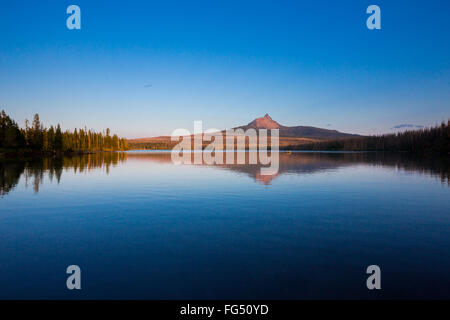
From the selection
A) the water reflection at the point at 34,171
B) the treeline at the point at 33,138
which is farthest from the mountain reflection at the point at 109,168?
the treeline at the point at 33,138

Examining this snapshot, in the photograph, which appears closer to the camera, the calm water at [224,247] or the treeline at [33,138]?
the calm water at [224,247]

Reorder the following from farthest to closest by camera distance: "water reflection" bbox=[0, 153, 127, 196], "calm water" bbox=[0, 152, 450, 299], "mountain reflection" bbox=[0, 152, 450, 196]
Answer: "mountain reflection" bbox=[0, 152, 450, 196], "water reflection" bbox=[0, 153, 127, 196], "calm water" bbox=[0, 152, 450, 299]

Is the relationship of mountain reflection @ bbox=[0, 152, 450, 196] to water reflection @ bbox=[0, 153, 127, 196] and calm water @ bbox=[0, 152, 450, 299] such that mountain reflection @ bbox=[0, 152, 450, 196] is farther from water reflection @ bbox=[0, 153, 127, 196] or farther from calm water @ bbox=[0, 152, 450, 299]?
calm water @ bbox=[0, 152, 450, 299]

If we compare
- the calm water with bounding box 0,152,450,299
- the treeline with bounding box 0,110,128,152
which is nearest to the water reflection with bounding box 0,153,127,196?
the calm water with bounding box 0,152,450,299

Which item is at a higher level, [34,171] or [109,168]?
[109,168]

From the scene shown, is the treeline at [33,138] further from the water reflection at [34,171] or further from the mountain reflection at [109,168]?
the water reflection at [34,171]

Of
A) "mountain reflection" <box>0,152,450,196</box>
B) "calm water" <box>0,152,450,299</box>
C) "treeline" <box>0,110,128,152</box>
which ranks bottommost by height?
"calm water" <box>0,152,450,299</box>

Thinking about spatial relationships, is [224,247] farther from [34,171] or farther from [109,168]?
[109,168]

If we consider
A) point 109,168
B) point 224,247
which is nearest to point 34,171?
point 109,168

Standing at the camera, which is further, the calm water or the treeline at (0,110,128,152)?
the treeline at (0,110,128,152)

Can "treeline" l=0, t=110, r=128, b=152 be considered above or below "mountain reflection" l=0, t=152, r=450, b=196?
above
